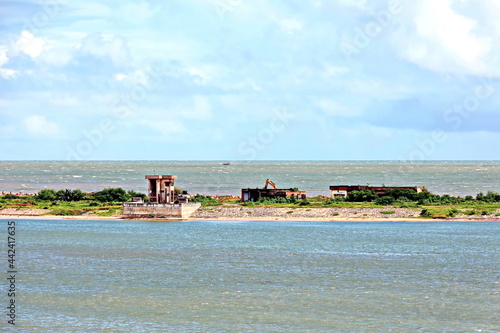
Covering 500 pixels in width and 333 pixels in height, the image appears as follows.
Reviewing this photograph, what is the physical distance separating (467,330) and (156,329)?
1276cm

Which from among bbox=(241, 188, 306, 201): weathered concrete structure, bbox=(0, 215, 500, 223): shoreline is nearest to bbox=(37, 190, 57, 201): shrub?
bbox=(0, 215, 500, 223): shoreline

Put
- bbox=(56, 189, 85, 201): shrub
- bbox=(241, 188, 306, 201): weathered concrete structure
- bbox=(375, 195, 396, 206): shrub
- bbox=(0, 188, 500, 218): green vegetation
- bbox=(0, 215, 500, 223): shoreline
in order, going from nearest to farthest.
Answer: bbox=(0, 215, 500, 223): shoreline
bbox=(0, 188, 500, 218): green vegetation
bbox=(375, 195, 396, 206): shrub
bbox=(241, 188, 306, 201): weathered concrete structure
bbox=(56, 189, 85, 201): shrub

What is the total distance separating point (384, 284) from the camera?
4069cm

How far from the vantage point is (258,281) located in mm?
41719

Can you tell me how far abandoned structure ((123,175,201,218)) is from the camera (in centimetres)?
8300

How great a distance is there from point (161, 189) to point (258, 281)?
1720 inches

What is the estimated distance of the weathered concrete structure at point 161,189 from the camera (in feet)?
272

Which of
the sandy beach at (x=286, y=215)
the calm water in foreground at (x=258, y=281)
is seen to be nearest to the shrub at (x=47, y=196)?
the sandy beach at (x=286, y=215)

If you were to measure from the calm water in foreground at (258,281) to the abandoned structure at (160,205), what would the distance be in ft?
42.6

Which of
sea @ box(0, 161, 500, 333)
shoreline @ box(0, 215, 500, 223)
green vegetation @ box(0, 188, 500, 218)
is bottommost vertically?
sea @ box(0, 161, 500, 333)

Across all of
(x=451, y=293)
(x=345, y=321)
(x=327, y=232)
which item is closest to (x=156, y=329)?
(x=345, y=321)

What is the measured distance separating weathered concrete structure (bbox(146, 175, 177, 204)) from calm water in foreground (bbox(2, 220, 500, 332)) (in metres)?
13.5

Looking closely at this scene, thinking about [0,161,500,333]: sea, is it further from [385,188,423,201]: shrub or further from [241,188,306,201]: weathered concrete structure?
[241,188,306,201]: weathered concrete structure

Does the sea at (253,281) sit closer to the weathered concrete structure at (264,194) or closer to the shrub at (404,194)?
the shrub at (404,194)
